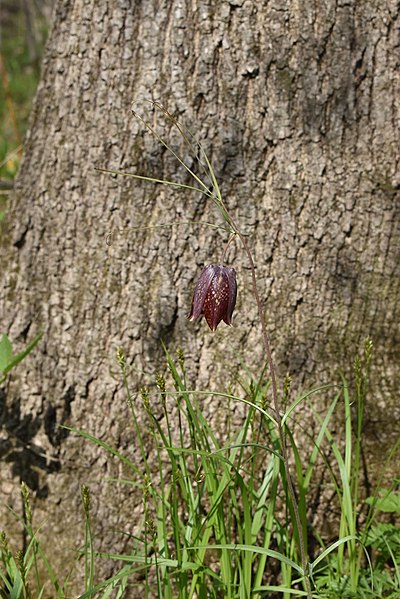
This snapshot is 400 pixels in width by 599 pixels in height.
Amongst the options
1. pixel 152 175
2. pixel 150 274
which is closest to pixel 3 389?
pixel 150 274

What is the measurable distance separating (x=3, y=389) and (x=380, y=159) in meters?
1.37

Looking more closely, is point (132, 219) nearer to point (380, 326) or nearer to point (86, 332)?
point (86, 332)

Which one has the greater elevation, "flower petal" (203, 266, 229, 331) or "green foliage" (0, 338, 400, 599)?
"flower petal" (203, 266, 229, 331)

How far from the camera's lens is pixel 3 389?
2334 millimetres

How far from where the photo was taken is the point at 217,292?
148 cm

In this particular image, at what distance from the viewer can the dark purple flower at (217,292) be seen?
147cm

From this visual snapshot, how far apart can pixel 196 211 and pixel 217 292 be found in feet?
2.22

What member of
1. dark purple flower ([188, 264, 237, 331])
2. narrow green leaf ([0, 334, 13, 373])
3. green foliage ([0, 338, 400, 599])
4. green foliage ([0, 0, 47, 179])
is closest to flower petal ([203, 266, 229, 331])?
dark purple flower ([188, 264, 237, 331])

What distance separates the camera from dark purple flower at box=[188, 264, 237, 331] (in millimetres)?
1473

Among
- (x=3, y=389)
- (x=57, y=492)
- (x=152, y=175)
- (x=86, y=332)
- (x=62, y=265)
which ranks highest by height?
(x=152, y=175)

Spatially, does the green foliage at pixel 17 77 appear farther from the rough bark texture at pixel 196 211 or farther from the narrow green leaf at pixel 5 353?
the narrow green leaf at pixel 5 353

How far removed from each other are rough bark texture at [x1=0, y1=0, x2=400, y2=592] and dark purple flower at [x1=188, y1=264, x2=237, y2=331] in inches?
24.1

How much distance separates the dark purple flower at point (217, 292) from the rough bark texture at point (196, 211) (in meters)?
0.61

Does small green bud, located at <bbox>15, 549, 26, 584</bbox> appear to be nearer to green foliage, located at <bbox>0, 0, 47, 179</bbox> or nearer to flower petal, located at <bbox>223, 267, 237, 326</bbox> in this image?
flower petal, located at <bbox>223, 267, 237, 326</bbox>
